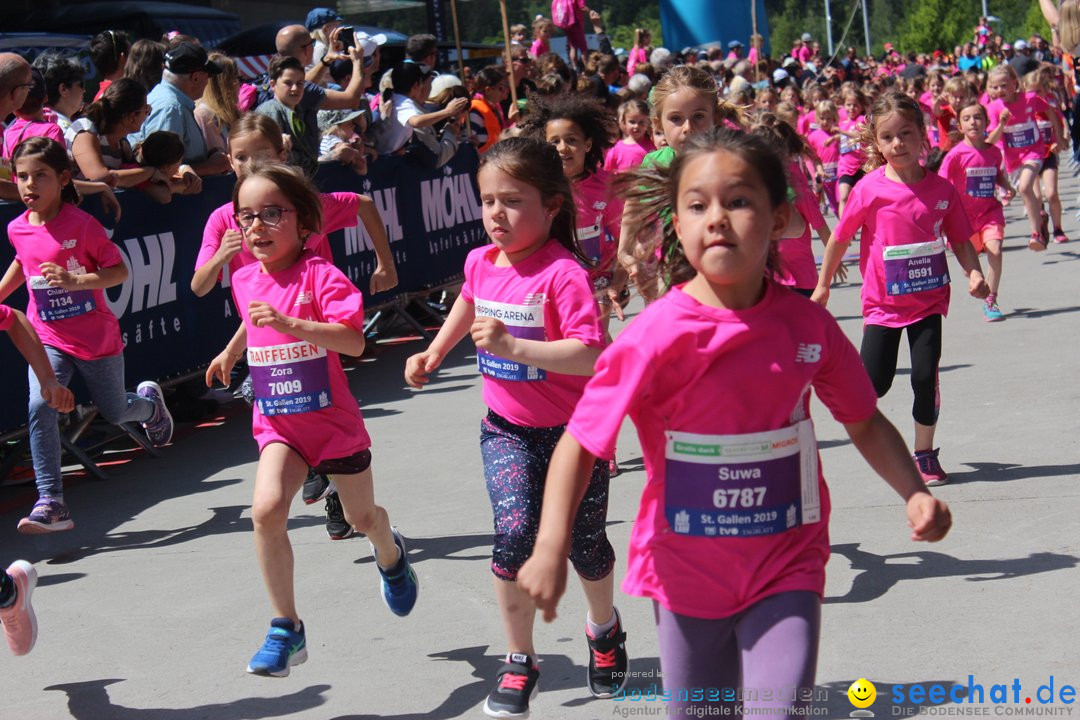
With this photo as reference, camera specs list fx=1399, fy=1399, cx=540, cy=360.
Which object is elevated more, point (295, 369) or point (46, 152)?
point (46, 152)

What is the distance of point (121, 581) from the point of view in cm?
604

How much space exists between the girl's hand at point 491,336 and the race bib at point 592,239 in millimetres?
4012

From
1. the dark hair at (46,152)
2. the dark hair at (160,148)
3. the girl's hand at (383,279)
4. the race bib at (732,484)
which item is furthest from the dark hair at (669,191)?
the dark hair at (160,148)

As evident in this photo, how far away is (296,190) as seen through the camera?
15.8 ft

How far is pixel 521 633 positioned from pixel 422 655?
0.80 meters

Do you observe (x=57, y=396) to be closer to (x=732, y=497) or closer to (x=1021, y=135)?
(x=732, y=497)

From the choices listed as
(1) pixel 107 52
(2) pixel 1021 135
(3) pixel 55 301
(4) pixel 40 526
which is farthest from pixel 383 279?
(2) pixel 1021 135

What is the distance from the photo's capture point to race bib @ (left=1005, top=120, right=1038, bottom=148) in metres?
14.3

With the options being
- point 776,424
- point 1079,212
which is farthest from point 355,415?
point 1079,212

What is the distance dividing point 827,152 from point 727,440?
14577 millimetres

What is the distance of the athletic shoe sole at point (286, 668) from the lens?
171 inches

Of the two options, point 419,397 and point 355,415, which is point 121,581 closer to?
point 355,415

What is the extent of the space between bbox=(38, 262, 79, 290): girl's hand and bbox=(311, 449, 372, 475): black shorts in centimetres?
242

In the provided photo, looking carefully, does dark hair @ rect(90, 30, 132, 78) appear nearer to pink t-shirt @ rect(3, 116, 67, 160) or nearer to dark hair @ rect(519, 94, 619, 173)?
pink t-shirt @ rect(3, 116, 67, 160)
